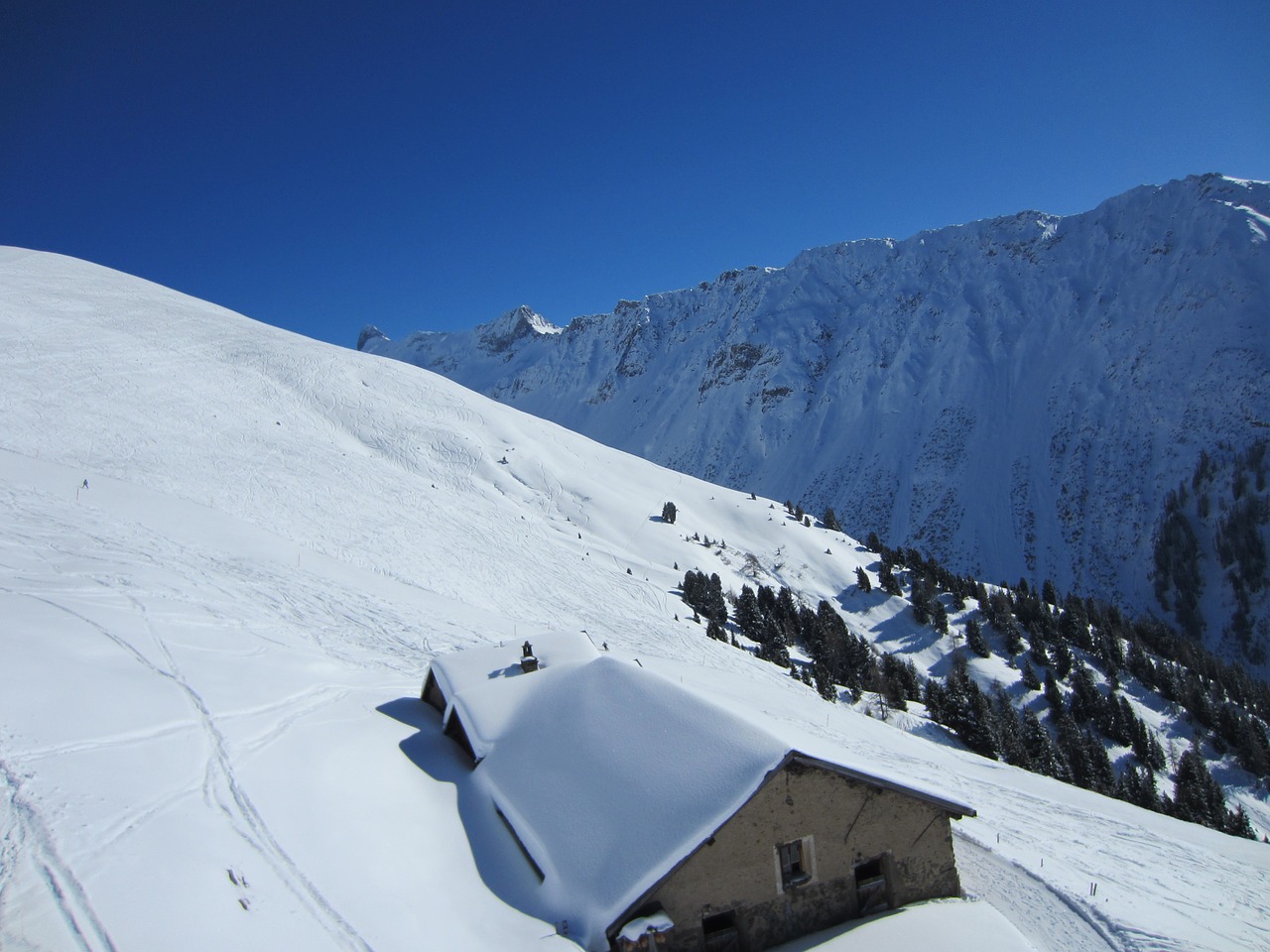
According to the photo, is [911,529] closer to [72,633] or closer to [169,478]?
[169,478]

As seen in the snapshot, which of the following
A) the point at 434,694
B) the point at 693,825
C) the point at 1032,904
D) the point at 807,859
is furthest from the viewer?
the point at 434,694

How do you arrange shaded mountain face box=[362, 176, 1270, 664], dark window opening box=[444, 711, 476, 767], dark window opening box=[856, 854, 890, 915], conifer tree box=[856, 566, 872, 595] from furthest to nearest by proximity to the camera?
shaded mountain face box=[362, 176, 1270, 664]
conifer tree box=[856, 566, 872, 595]
dark window opening box=[444, 711, 476, 767]
dark window opening box=[856, 854, 890, 915]

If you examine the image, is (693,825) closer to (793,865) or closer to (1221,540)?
(793,865)

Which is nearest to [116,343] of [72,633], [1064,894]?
[72,633]

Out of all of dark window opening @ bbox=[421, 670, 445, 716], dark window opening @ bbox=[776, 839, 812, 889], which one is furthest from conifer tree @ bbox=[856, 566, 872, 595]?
dark window opening @ bbox=[776, 839, 812, 889]

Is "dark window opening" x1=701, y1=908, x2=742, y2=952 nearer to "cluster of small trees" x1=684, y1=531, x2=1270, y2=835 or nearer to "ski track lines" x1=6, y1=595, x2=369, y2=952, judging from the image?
"ski track lines" x1=6, y1=595, x2=369, y2=952

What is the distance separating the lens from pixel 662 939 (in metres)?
7.92

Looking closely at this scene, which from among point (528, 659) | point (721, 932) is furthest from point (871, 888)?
point (528, 659)

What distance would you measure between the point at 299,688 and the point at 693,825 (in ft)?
31.6

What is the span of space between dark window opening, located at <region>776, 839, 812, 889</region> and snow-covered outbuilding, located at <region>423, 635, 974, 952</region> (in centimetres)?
2

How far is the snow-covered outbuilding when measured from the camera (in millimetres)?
8281

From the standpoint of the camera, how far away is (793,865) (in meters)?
9.38

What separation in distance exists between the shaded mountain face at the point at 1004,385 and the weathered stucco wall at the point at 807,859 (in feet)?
252

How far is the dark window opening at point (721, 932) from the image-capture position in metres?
8.64
